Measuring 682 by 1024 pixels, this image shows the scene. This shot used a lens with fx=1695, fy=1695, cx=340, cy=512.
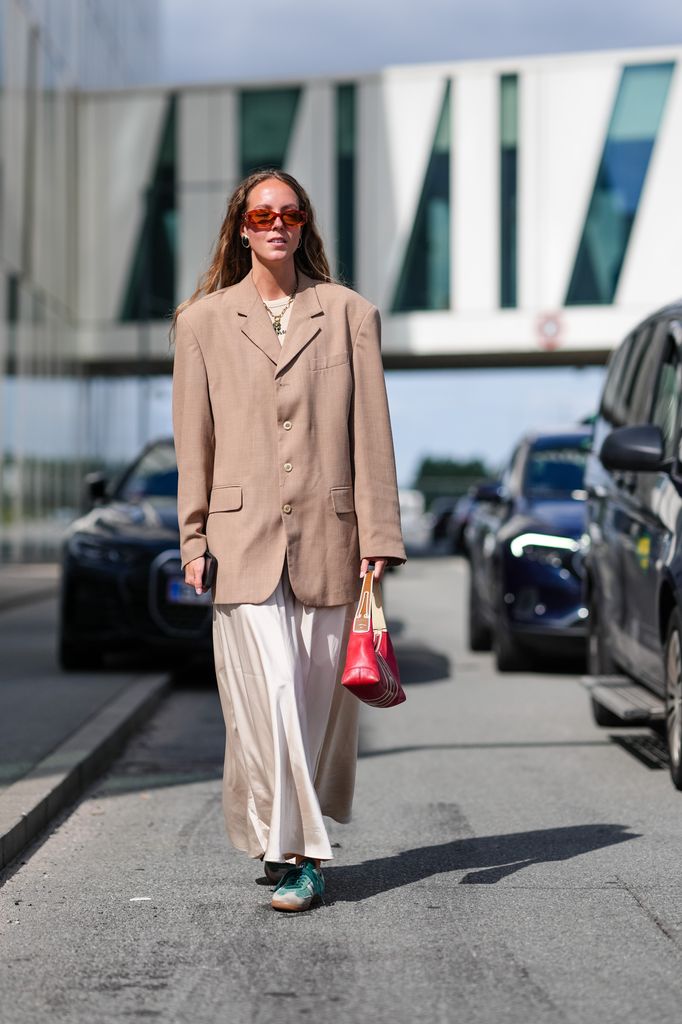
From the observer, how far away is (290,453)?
4910 mm

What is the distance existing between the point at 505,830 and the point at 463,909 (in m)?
1.29

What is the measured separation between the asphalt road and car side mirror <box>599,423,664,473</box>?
136 centimetres

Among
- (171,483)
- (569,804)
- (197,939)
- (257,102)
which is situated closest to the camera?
(197,939)

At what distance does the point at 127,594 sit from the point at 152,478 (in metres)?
1.59

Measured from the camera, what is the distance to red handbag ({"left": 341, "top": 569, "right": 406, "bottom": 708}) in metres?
4.77

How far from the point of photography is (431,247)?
3925cm

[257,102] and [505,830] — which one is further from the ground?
[257,102]

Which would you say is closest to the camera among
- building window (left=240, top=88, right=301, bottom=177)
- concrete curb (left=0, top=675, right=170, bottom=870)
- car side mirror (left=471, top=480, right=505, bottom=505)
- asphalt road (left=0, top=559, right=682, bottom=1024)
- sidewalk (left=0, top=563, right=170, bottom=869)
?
asphalt road (left=0, top=559, right=682, bottom=1024)

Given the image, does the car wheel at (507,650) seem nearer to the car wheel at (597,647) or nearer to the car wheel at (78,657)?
the car wheel at (597,647)

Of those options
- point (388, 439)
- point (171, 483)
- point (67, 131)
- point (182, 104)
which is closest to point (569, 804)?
point (388, 439)

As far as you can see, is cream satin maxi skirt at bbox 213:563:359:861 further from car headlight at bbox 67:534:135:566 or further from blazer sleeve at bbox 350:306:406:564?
car headlight at bbox 67:534:135:566

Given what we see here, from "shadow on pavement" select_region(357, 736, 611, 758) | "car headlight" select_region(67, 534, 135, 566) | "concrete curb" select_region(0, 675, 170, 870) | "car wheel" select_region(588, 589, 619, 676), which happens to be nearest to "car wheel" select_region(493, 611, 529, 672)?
"car wheel" select_region(588, 589, 619, 676)

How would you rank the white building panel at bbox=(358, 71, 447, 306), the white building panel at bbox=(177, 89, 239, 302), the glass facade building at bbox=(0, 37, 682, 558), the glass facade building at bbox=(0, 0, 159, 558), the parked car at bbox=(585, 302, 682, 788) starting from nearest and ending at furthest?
1. the parked car at bbox=(585, 302, 682, 788)
2. the glass facade building at bbox=(0, 0, 159, 558)
3. the glass facade building at bbox=(0, 37, 682, 558)
4. the white building panel at bbox=(358, 71, 447, 306)
5. the white building panel at bbox=(177, 89, 239, 302)

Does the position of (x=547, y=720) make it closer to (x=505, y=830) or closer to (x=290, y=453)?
(x=505, y=830)
